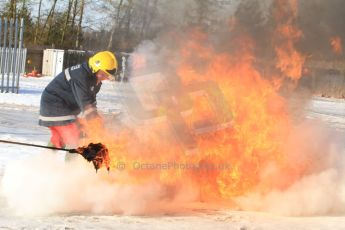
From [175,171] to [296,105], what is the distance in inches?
98.3

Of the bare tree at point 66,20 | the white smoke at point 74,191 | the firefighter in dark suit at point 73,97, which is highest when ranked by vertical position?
the bare tree at point 66,20

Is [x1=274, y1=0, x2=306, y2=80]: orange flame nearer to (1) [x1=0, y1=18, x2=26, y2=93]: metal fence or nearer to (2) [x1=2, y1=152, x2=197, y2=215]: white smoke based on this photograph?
(2) [x1=2, y1=152, x2=197, y2=215]: white smoke

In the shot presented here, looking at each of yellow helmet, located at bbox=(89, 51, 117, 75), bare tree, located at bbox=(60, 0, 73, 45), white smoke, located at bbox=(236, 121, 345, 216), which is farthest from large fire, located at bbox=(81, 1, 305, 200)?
bare tree, located at bbox=(60, 0, 73, 45)

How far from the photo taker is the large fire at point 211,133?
282 inches

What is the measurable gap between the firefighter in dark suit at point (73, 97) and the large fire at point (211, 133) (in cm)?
33

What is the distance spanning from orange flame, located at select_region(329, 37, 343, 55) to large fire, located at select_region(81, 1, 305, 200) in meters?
1.55

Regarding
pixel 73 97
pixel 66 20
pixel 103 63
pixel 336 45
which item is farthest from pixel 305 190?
pixel 66 20

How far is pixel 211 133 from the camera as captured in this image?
734 cm

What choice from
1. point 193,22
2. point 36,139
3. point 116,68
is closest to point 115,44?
point 36,139

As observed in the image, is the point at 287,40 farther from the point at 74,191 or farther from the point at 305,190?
the point at 74,191

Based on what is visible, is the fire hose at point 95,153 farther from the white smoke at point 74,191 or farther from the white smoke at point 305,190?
the white smoke at point 305,190

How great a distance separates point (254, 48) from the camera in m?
8.22

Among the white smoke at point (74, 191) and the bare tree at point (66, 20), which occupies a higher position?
the bare tree at point (66, 20)

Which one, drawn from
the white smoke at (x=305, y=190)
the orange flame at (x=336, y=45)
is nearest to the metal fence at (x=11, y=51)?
the orange flame at (x=336, y=45)
